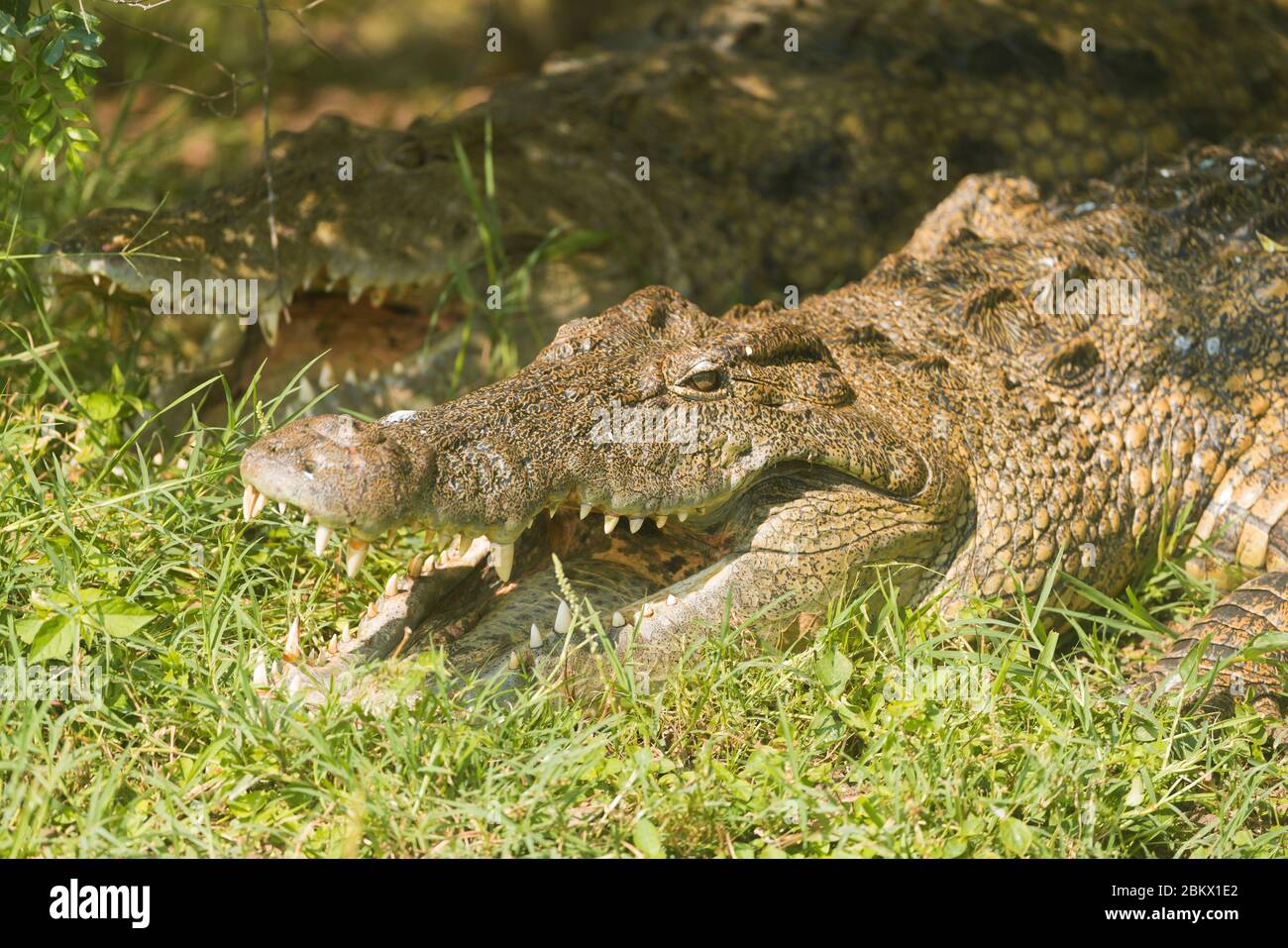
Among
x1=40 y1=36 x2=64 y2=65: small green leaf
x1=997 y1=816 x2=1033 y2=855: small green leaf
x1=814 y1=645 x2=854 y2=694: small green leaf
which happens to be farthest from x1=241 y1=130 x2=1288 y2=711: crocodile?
x1=40 y1=36 x2=64 y2=65: small green leaf

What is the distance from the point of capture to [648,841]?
2998 mm

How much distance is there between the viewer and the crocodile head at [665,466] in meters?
3.07

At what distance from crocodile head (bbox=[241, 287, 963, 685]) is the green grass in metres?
0.25

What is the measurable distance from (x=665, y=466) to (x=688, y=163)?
9.87ft

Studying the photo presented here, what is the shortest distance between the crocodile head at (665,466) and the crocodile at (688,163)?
1.63m

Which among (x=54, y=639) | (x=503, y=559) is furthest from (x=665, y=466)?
(x=54, y=639)

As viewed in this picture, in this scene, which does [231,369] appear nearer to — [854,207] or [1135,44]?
[854,207]

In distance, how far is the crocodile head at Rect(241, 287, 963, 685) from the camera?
307cm

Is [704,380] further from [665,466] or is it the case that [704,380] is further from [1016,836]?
[1016,836]

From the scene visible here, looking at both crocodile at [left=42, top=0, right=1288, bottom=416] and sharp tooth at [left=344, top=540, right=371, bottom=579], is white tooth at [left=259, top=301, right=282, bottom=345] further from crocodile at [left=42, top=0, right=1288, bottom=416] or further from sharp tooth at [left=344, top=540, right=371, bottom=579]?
sharp tooth at [left=344, top=540, right=371, bottom=579]

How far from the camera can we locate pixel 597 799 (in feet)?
10.4

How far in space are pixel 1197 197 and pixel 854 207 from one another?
164 centimetres
